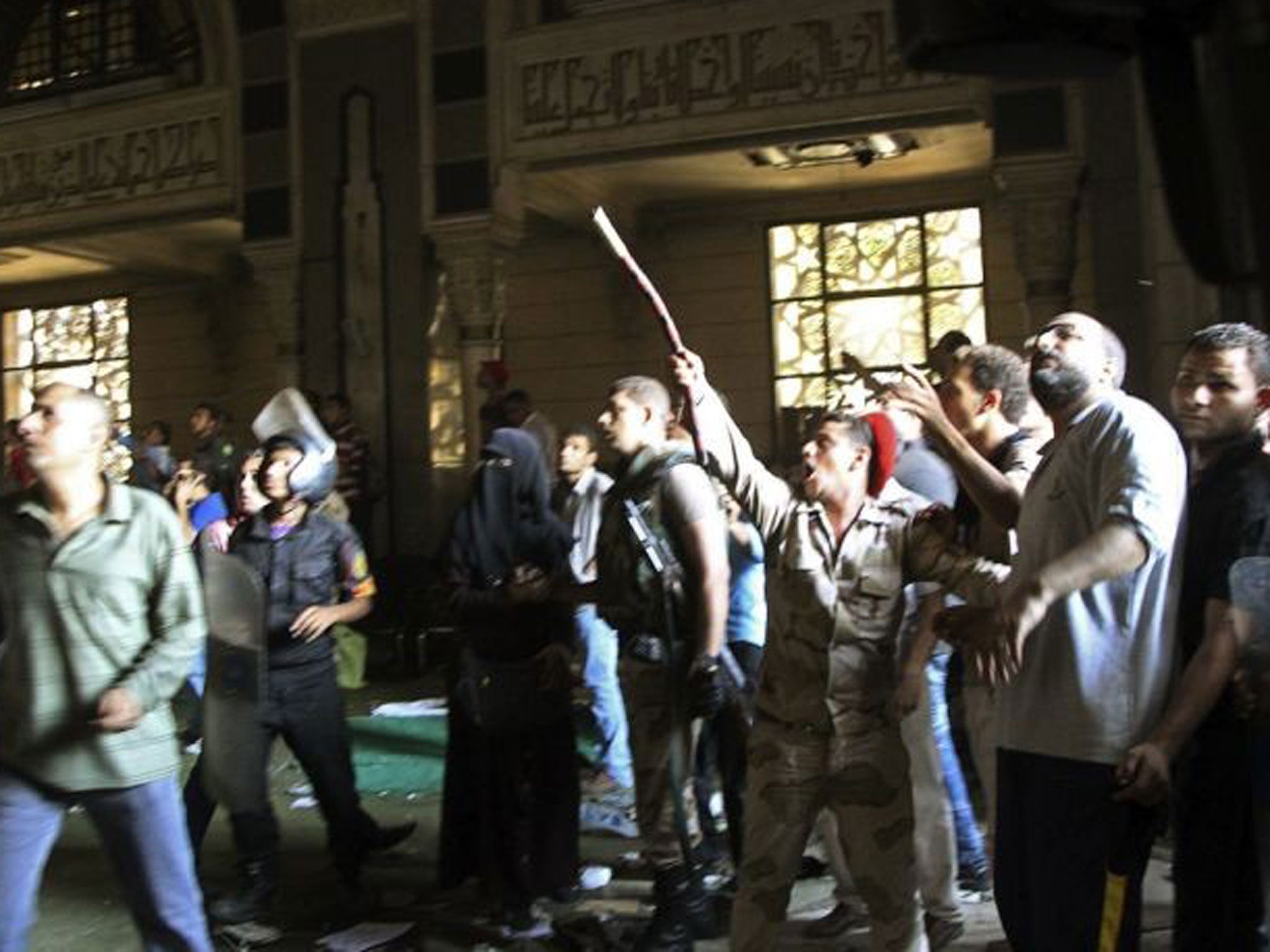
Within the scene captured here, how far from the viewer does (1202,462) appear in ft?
10.5

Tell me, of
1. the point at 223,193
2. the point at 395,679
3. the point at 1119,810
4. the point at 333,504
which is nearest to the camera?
the point at 1119,810

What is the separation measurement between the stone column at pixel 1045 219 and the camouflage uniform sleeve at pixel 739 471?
6821mm

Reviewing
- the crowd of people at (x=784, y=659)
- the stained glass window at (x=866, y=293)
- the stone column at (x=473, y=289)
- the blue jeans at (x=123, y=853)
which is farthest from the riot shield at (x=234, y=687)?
the stained glass window at (x=866, y=293)

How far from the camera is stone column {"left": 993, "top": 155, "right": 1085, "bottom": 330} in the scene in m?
9.55

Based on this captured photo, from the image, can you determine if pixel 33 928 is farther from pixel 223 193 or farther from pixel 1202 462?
pixel 223 193

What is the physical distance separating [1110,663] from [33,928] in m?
3.80

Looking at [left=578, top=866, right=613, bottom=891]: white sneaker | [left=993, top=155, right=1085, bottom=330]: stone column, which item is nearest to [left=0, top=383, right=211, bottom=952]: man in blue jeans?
[left=578, top=866, right=613, bottom=891]: white sneaker

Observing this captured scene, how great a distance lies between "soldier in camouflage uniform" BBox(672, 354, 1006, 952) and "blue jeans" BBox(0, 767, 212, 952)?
139 cm

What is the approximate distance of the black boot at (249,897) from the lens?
438cm

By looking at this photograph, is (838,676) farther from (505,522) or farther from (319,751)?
(319,751)

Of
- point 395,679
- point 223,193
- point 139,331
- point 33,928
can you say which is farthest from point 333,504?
point 139,331

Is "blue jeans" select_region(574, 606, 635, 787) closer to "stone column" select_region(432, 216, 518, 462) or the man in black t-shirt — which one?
the man in black t-shirt

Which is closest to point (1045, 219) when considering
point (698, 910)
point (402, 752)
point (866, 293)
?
point (866, 293)

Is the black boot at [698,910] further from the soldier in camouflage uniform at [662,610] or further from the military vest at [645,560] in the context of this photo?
the military vest at [645,560]
